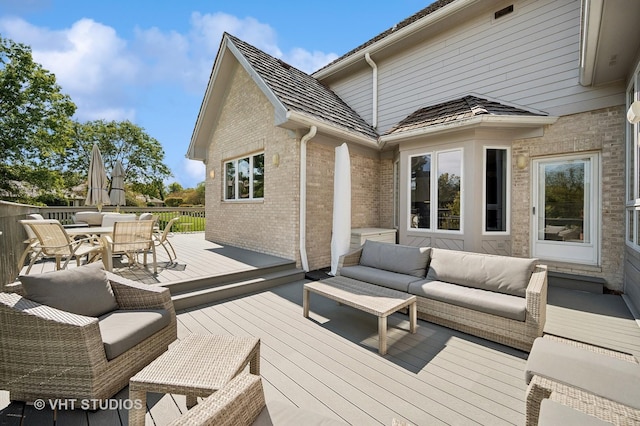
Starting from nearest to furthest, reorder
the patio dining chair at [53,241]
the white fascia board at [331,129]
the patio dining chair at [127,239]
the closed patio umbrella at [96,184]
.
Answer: the patio dining chair at [53,241]
the patio dining chair at [127,239]
the white fascia board at [331,129]
the closed patio umbrella at [96,184]

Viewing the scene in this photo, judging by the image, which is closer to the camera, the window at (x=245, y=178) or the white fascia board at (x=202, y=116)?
the window at (x=245, y=178)

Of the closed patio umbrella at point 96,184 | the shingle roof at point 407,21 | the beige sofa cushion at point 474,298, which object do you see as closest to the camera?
the beige sofa cushion at point 474,298

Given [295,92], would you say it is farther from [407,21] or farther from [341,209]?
[407,21]

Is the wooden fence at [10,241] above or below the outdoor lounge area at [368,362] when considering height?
above

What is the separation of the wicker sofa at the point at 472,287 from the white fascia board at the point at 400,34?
6.34m

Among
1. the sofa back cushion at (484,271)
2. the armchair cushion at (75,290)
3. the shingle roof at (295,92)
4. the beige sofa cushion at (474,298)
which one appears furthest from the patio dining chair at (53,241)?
the sofa back cushion at (484,271)

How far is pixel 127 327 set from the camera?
247 centimetres

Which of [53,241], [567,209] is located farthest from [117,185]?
[567,209]

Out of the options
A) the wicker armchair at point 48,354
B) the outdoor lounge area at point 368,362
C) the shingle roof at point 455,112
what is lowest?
the outdoor lounge area at point 368,362

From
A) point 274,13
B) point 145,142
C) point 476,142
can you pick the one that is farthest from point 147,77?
point 476,142

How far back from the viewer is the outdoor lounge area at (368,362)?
85.6 inches

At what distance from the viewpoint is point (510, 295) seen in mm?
3516

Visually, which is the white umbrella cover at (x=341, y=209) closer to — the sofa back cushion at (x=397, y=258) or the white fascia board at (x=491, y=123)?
the sofa back cushion at (x=397, y=258)

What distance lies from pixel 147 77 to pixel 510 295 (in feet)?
218
